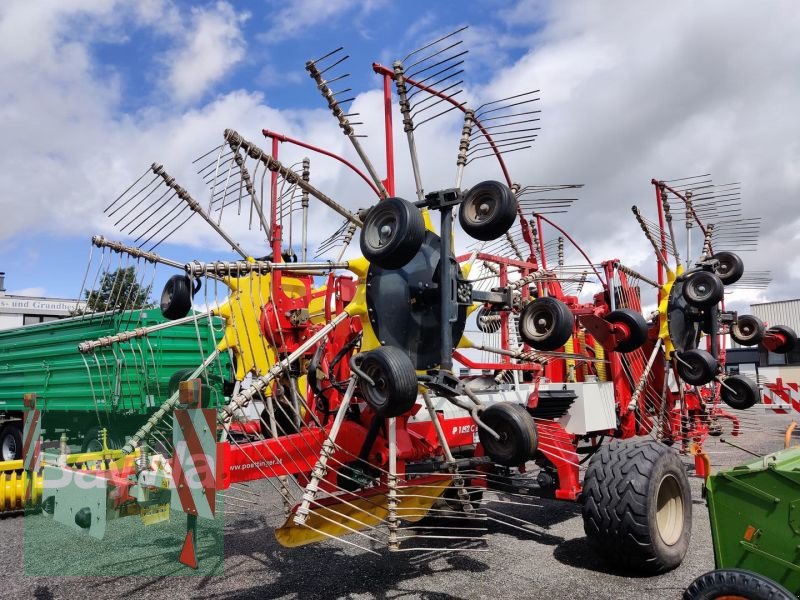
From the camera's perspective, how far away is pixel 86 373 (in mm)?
9125

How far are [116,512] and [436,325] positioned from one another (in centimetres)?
216

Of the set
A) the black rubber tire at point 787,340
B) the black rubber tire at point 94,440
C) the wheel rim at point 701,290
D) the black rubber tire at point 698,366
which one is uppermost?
the wheel rim at point 701,290

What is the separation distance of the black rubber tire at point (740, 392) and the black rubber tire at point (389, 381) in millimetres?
6146

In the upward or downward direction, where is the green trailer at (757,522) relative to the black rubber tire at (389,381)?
downward

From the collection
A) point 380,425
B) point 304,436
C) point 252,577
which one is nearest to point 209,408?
point 304,436

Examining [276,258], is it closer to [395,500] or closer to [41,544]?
→ [395,500]

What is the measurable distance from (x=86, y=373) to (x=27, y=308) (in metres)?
18.3

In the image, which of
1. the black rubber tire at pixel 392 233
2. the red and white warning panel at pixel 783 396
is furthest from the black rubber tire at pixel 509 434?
the red and white warning panel at pixel 783 396

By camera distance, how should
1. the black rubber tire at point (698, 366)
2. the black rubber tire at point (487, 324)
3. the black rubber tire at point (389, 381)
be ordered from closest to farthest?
1. the black rubber tire at point (389, 381)
2. the black rubber tire at point (487, 324)
3. the black rubber tire at point (698, 366)

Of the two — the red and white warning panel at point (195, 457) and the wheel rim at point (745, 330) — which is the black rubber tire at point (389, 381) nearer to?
the red and white warning panel at point (195, 457)

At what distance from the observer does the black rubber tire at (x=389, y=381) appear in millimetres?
3057

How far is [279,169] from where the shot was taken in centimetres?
417

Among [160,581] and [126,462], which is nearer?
[126,462]

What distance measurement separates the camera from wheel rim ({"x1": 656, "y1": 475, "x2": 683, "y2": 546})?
4.71 m
